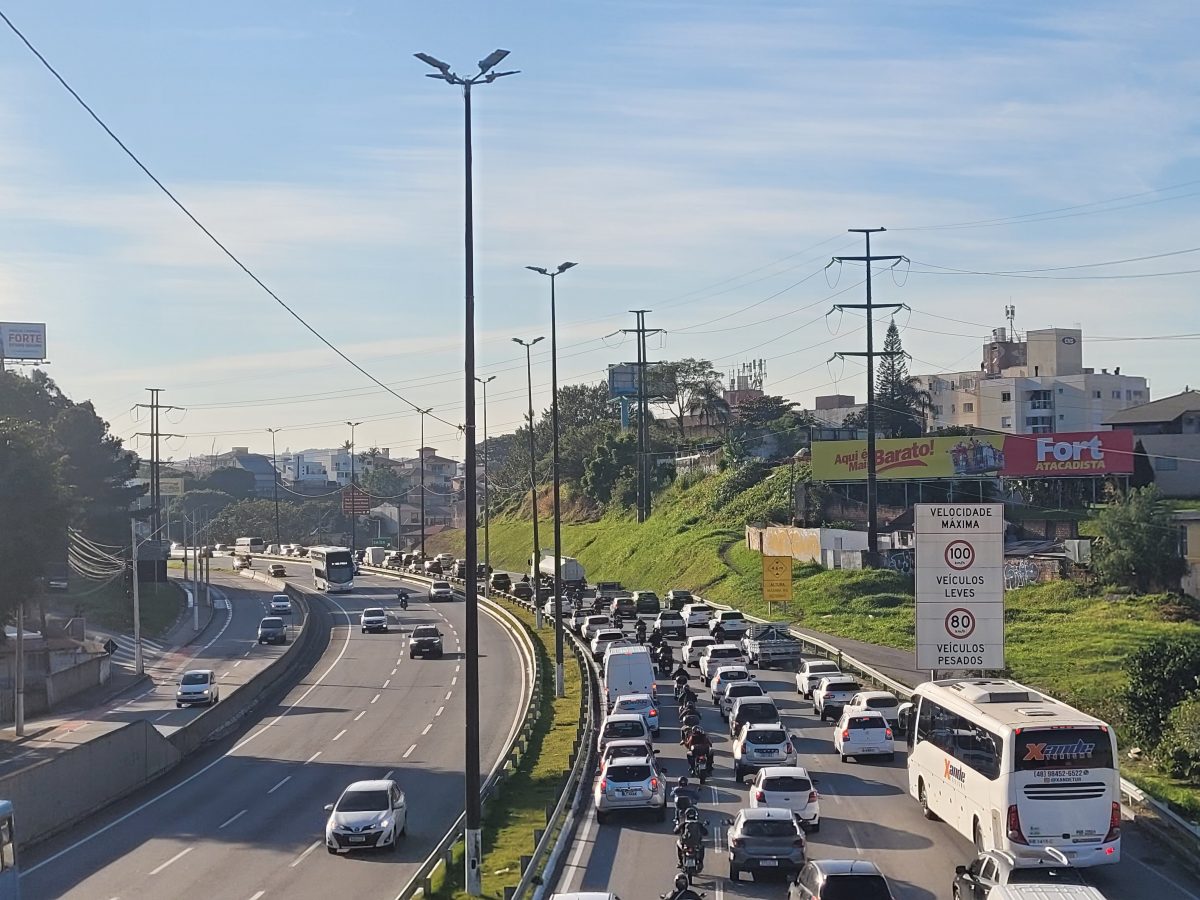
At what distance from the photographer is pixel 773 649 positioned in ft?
184

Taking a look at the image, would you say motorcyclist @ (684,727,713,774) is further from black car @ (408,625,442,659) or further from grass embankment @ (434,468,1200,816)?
black car @ (408,625,442,659)

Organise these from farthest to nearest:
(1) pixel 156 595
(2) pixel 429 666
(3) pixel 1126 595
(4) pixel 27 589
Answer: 1. (1) pixel 156 595
2. (2) pixel 429 666
3. (3) pixel 1126 595
4. (4) pixel 27 589

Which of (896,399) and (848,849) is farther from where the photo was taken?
(896,399)

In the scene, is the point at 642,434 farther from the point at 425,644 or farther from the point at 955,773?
the point at 955,773

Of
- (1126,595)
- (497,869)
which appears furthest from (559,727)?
(1126,595)

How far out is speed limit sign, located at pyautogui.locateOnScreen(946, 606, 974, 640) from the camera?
3312 centimetres

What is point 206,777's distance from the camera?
40.3m

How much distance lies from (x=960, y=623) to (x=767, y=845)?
41.9ft

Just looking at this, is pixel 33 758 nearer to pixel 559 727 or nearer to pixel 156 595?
pixel 559 727

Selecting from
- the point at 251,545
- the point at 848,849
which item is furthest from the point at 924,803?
the point at 251,545

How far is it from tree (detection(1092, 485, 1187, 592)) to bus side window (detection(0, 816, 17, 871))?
5258 centimetres

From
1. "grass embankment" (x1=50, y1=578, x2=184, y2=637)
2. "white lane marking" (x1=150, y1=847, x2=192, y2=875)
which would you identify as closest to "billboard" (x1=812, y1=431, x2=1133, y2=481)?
"grass embankment" (x1=50, y1=578, x2=184, y2=637)

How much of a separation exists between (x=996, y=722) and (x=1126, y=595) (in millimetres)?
43170

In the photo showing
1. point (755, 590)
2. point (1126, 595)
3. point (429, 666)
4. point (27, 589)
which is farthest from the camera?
point (755, 590)
